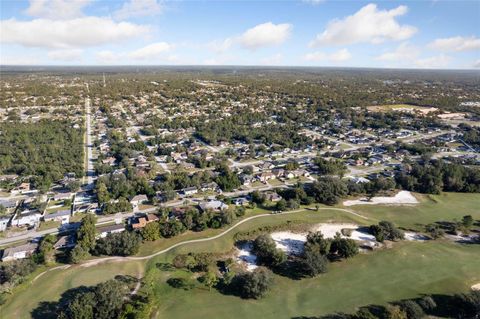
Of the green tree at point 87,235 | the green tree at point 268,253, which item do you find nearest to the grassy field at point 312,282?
the green tree at point 268,253

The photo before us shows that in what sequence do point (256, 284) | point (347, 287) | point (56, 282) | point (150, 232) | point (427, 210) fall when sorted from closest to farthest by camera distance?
point (256, 284) → point (347, 287) → point (56, 282) → point (150, 232) → point (427, 210)

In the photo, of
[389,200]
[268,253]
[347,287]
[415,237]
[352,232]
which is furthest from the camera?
[389,200]

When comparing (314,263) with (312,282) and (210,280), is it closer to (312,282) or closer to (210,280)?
(312,282)

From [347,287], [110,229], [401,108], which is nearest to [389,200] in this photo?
[347,287]

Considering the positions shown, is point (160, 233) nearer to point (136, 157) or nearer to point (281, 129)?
point (136, 157)

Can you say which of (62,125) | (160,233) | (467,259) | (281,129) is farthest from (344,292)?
(62,125)

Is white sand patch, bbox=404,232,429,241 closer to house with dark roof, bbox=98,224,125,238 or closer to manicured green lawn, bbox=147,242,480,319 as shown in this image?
manicured green lawn, bbox=147,242,480,319

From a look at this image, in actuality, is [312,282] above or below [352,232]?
below
